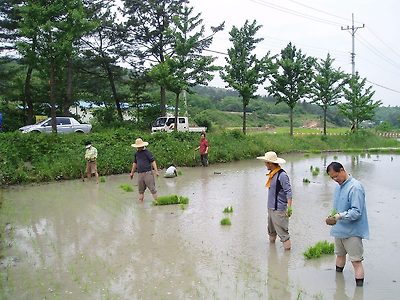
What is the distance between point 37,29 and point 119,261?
51.6 ft

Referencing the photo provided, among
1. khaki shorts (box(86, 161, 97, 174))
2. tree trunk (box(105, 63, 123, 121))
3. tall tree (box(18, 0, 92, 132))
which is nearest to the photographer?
khaki shorts (box(86, 161, 97, 174))

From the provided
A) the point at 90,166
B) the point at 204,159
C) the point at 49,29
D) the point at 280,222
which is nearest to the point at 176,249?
the point at 280,222

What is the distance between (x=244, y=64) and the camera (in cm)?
3078

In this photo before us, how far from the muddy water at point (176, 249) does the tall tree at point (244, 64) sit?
17.5 meters

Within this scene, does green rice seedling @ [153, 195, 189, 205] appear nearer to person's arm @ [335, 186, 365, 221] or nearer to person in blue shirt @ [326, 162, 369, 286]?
person in blue shirt @ [326, 162, 369, 286]

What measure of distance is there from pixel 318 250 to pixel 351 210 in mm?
1716

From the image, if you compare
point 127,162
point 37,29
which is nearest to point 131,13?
point 37,29

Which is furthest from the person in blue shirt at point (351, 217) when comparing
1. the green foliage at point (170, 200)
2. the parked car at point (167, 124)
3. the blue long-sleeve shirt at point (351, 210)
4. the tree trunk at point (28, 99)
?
the tree trunk at point (28, 99)

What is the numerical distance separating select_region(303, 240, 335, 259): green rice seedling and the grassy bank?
471 inches

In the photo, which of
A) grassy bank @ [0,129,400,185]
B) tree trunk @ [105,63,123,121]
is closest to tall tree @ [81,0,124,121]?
tree trunk @ [105,63,123,121]

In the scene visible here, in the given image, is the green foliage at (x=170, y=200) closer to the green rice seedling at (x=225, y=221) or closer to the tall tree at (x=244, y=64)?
the green rice seedling at (x=225, y=221)

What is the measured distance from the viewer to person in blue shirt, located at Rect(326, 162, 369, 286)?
593 cm

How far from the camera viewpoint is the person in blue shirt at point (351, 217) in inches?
233

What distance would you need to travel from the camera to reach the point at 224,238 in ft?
28.3
